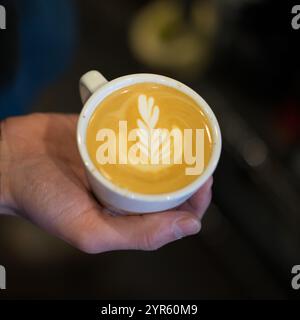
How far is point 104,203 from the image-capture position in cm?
79

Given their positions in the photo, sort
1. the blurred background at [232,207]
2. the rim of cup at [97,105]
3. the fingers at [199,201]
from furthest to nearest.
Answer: the blurred background at [232,207] < the fingers at [199,201] < the rim of cup at [97,105]

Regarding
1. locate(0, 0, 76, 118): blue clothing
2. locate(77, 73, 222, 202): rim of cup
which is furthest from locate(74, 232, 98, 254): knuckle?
locate(0, 0, 76, 118): blue clothing

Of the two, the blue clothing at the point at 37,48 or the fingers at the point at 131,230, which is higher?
the blue clothing at the point at 37,48

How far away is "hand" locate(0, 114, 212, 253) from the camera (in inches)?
30.7

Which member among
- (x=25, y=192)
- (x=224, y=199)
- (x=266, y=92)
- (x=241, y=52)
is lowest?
(x=224, y=199)

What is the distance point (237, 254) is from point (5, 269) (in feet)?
1.99

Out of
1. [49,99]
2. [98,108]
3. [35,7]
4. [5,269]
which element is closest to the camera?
[98,108]

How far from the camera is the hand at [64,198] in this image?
2.56ft

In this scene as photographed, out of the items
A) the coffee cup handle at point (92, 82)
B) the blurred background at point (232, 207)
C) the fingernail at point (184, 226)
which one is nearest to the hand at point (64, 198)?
the fingernail at point (184, 226)

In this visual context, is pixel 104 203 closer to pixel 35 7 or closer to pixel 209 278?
pixel 35 7

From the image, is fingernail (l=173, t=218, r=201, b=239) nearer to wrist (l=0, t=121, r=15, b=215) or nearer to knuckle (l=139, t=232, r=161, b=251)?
knuckle (l=139, t=232, r=161, b=251)

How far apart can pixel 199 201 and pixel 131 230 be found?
135 mm

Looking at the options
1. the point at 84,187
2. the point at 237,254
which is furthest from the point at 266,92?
the point at 84,187

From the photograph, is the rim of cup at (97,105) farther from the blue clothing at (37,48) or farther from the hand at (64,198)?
the blue clothing at (37,48)
